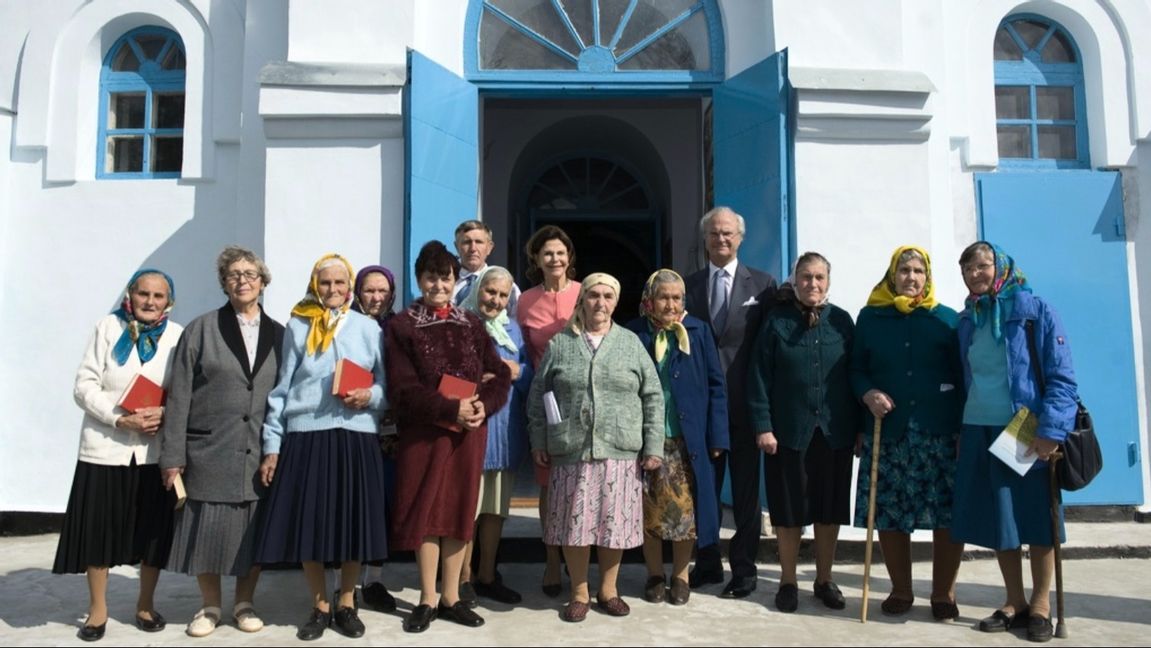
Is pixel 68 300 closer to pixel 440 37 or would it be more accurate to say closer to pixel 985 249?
pixel 440 37

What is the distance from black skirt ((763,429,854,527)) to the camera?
13.3ft

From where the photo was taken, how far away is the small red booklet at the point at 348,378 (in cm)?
365

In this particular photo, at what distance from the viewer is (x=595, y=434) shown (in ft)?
12.7

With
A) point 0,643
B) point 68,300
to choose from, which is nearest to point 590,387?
point 0,643

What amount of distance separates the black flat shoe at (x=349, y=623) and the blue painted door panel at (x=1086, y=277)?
4.78m

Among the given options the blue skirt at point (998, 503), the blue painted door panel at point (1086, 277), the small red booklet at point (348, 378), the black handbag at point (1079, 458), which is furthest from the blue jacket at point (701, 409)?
the blue painted door panel at point (1086, 277)

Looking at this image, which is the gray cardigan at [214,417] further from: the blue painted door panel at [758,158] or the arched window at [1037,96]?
the arched window at [1037,96]

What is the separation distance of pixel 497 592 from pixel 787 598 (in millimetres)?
1402

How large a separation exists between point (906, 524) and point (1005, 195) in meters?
3.11

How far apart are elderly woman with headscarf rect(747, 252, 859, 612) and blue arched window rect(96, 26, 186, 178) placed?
15.1 ft

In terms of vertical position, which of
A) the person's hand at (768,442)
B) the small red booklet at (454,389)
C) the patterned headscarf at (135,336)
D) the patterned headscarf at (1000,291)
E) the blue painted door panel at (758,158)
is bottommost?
the person's hand at (768,442)

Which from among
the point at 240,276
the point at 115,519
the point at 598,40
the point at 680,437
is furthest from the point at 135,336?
the point at 598,40

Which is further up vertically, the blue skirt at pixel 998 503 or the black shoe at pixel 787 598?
the blue skirt at pixel 998 503

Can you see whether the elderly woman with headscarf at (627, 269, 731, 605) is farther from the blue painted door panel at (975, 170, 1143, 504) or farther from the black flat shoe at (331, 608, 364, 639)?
the blue painted door panel at (975, 170, 1143, 504)
